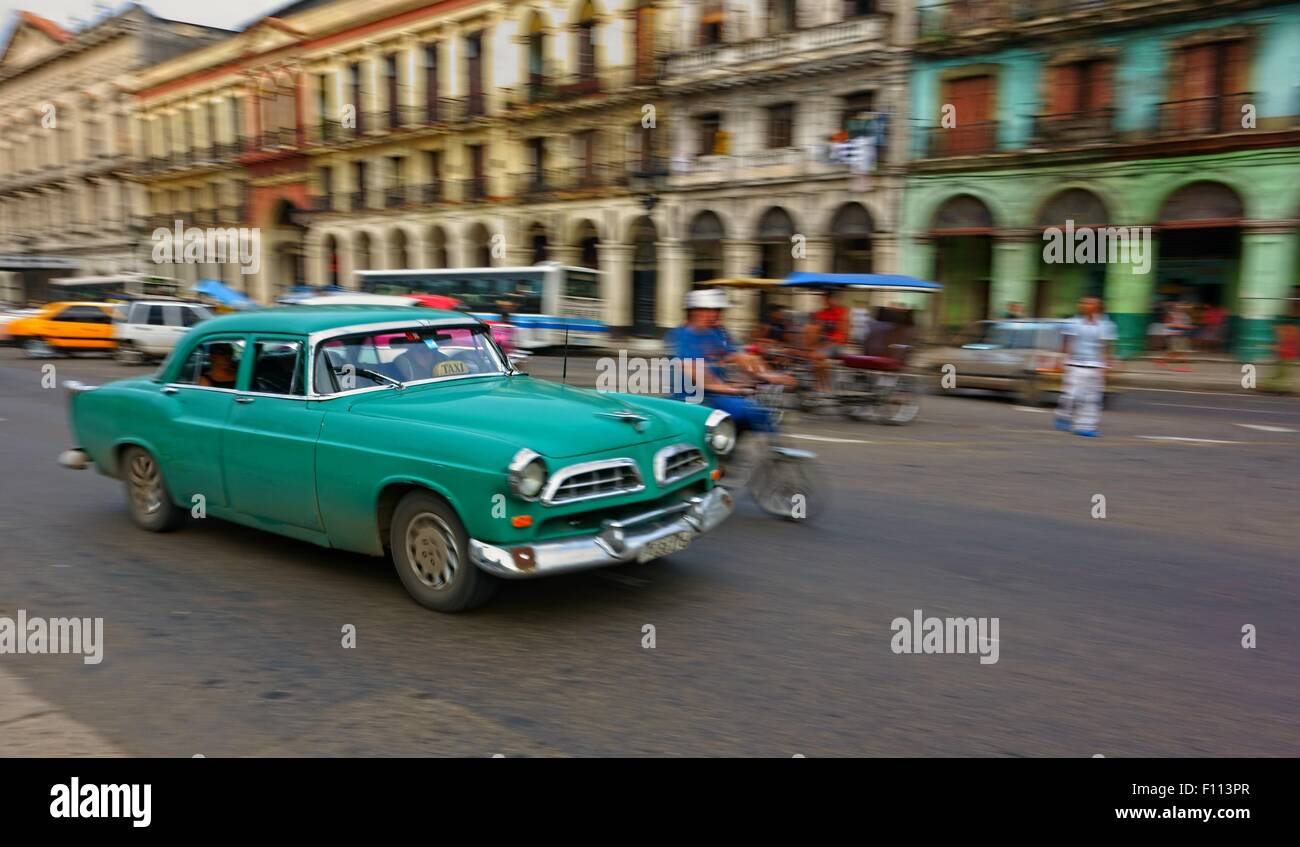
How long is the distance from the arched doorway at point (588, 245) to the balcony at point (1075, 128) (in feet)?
55.0

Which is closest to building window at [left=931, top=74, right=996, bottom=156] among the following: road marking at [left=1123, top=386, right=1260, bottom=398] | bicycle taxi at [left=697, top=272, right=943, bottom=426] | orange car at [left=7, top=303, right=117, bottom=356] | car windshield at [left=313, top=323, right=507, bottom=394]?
road marking at [left=1123, top=386, right=1260, bottom=398]

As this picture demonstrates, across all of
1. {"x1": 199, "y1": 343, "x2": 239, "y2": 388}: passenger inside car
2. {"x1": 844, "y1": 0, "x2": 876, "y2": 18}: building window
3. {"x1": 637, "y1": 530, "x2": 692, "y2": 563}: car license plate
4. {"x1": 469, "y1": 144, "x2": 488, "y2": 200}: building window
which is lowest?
{"x1": 637, "y1": 530, "x2": 692, "y2": 563}: car license plate

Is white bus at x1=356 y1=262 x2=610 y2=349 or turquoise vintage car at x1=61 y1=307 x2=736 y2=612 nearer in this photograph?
turquoise vintage car at x1=61 y1=307 x2=736 y2=612

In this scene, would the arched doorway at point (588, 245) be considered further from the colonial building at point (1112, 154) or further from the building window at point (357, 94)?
the building window at point (357, 94)

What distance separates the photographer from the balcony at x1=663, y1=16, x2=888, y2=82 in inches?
1136

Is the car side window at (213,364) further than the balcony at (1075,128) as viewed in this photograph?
No

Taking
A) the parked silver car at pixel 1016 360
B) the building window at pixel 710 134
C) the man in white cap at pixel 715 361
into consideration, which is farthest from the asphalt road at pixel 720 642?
the building window at pixel 710 134

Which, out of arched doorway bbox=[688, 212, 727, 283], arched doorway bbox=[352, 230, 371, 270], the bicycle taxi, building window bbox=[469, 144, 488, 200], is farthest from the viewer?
arched doorway bbox=[352, 230, 371, 270]

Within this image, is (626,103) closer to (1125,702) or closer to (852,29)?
(852,29)

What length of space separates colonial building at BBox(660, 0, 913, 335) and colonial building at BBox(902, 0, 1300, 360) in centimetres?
97

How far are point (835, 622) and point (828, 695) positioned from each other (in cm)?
100

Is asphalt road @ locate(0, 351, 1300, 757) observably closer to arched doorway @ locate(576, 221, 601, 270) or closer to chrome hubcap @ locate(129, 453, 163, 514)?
chrome hubcap @ locate(129, 453, 163, 514)

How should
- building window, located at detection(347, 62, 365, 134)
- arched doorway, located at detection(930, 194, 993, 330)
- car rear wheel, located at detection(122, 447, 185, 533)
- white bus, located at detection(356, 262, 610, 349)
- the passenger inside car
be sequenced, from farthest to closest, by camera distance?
1. building window, located at detection(347, 62, 365, 134)
2. white bus, located at detection(356, 262, 610, 349)
3. arched doorway, located at detection(930, 194, 993, 330)
4. car rear wheel, located at detection(122, 447, 185, 533)
5. the passenger inside car

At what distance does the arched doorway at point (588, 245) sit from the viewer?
124ft
